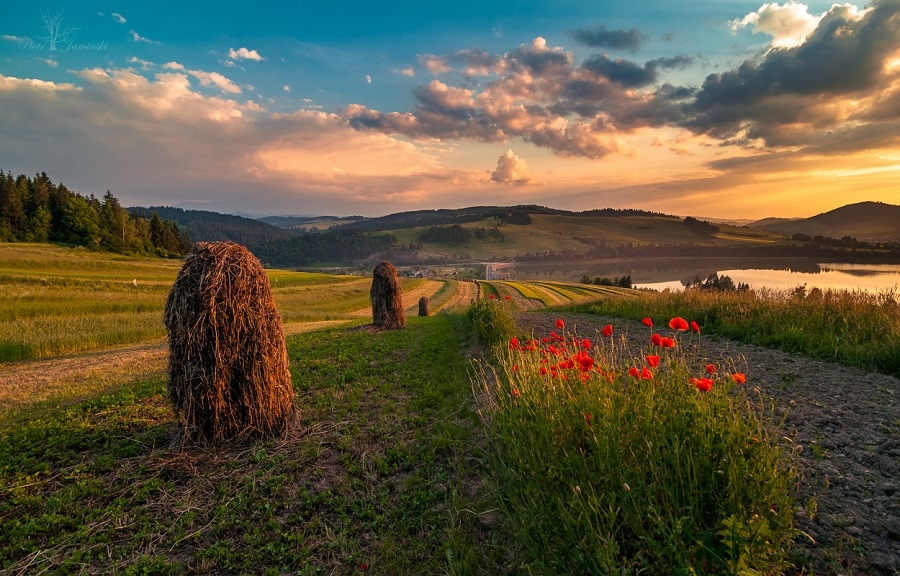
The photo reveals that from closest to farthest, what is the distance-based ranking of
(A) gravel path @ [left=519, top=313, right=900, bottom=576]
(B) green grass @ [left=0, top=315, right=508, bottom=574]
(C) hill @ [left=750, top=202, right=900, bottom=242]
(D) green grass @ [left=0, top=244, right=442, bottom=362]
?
(A) gravel path @ [left=519, top=313, right=900, bottom=576] → (B) green grass @ [left=0, top=315, right=508, bottom=574] → (D) green grass @ [left=0, top=244, right=442, bottom=362] → (C) hill @ [left=750, top=202, right=900, bottom=242]

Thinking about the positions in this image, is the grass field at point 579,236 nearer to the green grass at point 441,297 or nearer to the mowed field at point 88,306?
the green grass at point 441,297

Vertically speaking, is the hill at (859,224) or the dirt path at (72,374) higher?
the hill at (859,224)

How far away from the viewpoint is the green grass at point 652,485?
259 cm

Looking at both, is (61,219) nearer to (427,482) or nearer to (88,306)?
(88,306)

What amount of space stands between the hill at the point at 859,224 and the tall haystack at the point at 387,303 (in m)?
110

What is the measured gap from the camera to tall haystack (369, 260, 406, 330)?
19.0 m

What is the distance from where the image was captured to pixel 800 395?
21.2 ft

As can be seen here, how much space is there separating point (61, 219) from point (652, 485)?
290 ft

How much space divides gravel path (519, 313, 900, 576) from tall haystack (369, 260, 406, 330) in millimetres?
13970

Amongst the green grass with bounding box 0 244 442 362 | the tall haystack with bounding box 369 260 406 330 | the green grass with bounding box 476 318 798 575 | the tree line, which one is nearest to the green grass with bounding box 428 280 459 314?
the green grass with bounding box 0 244 442 362

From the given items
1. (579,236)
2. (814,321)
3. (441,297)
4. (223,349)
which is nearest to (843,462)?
(223,349)

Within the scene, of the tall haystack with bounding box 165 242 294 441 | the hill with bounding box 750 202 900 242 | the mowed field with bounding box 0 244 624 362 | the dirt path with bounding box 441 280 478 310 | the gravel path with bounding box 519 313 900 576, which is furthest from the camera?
the hill with bounding box 750 202 900 242

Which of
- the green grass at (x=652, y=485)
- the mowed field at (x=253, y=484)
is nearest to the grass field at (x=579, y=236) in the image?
the mowed field at (x=253, y=484)

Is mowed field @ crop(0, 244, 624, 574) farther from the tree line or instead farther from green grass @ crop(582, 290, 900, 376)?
the tree line
